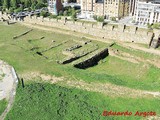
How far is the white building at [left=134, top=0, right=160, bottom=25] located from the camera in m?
53.0

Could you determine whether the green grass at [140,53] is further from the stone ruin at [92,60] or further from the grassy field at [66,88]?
the stone ruin at [92,60]

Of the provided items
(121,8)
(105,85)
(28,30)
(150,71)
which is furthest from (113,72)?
(121,8)

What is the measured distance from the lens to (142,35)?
31.3 meters

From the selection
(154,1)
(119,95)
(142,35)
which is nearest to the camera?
(119,95)

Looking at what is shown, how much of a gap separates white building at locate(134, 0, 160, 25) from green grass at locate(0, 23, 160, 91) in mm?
27159

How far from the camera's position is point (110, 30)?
1351 inches

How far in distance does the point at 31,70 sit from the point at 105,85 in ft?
26.3

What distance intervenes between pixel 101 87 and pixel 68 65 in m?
6.44

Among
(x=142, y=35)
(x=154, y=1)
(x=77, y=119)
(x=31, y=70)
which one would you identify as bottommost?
(x=77, y=119)

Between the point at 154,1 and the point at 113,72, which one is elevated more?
the point at 154,1

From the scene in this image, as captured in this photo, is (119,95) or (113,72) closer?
(119,95)

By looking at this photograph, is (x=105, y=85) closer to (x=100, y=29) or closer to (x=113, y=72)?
(x=113, y=72)

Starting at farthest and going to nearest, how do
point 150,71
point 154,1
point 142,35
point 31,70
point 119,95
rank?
point 154,1, point 142,35, point 150,71, point 31,70, point 119,95

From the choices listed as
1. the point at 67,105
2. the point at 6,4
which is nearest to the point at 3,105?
the point at 67,105
